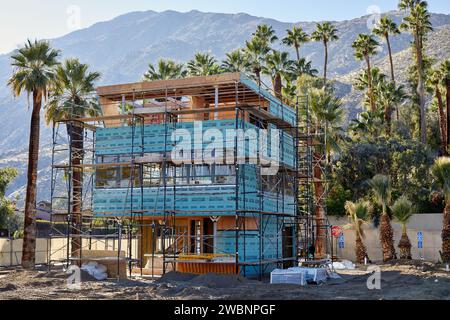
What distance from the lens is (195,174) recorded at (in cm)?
3041

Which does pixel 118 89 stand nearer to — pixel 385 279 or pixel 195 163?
pixel 195 163

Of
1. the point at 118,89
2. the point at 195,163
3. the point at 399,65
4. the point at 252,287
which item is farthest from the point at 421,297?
the point at 399,65

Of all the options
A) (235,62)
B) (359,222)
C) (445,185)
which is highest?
(235,62)

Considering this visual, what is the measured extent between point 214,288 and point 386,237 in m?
17.6

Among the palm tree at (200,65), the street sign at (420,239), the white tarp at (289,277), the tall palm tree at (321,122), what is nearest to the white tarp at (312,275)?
the white tarp at (289,277)

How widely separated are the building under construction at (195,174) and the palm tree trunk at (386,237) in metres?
5.95

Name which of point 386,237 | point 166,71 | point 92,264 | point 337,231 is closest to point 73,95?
point 166,71

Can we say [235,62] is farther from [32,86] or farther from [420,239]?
[420,239]

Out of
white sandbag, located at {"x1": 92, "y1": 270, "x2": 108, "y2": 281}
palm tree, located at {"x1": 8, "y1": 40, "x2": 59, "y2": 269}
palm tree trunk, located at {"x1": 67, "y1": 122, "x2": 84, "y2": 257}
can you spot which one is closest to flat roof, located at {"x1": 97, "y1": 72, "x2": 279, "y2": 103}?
palm tree trunk, located at {"x1": 67, "y1": 122, "x2": 84, "y2": 257}

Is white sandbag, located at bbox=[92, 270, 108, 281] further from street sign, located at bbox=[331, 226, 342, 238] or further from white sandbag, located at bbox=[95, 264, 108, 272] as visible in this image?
street sign, located at bbox=[331, 226, 342, 238]

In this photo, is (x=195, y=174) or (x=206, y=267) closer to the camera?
(x=206, y=267)

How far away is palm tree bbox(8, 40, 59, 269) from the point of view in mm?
33719

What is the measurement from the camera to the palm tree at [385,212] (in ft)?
121

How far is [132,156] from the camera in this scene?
29828mm
